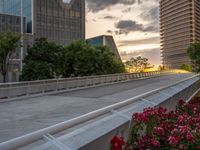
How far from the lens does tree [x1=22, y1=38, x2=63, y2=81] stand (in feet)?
125

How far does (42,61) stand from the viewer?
133 feet

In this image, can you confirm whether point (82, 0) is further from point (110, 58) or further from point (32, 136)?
point (32, 136)

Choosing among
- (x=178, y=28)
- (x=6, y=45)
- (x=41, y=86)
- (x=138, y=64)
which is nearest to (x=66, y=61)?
(x=6, y=45)

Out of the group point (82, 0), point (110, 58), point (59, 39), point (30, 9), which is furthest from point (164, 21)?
point (110, 58)

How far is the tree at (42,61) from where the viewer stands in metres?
38.1

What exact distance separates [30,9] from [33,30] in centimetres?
963

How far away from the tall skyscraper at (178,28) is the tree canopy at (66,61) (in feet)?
413

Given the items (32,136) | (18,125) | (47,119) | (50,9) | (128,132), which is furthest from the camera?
(50,9)

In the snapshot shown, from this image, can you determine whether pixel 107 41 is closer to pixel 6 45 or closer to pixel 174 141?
pixel 6 45

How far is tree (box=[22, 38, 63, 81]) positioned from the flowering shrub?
3142cm

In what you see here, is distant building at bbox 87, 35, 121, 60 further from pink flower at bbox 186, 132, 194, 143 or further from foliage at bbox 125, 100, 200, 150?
pink flower at bbox 186, 132, 194, 143

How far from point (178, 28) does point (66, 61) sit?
14764 cm

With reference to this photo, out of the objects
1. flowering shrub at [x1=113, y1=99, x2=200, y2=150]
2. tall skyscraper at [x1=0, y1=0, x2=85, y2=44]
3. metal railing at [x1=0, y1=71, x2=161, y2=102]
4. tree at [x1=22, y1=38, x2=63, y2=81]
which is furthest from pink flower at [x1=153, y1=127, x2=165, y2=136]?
tall skyscraper at [x1=0, y1=0, x2=85, y2=44]

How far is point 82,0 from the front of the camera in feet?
559
